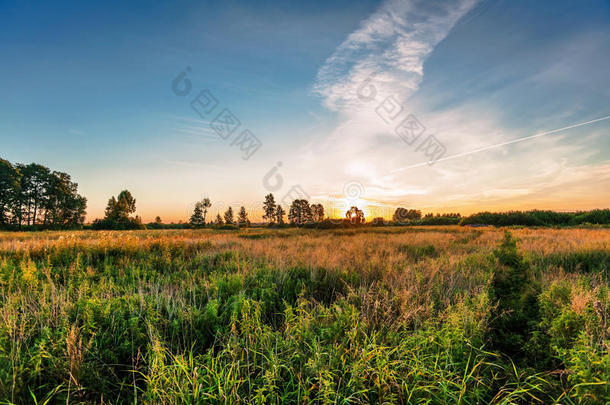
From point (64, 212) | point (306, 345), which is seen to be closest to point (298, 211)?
point (64, 212)

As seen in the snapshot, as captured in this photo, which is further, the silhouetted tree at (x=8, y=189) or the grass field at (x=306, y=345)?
the silhouetted tree at (x=8, y=189)

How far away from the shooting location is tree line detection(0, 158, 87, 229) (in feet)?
149

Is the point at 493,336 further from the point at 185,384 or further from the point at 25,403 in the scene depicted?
the point at 25,403

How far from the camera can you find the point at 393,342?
3.40m

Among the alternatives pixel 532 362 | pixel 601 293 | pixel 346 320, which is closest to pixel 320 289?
pixel 346 320

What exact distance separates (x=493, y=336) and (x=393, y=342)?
6.72ft

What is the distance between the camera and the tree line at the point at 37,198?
45.4 meters

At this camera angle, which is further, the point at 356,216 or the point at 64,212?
the point at 64,212

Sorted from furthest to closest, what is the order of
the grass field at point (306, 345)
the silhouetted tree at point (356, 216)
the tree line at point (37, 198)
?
1. the tree line at point (37, 198)
2. the silhouetted tree at point (356, 216)
3. the grass field at point (306, 345)

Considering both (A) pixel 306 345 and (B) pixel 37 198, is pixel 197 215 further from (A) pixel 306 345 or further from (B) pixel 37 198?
(A) pixel 306 345

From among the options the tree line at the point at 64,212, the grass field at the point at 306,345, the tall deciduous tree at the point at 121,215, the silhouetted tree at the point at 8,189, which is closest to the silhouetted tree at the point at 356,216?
the tree line at the point at 64,212

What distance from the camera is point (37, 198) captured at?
52.1 metres

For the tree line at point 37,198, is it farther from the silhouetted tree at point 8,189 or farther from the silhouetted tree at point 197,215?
the silhouetted tree at point 197,215

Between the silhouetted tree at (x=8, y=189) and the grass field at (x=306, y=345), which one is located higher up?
the silhouetted tree at (x=8, y=189)
